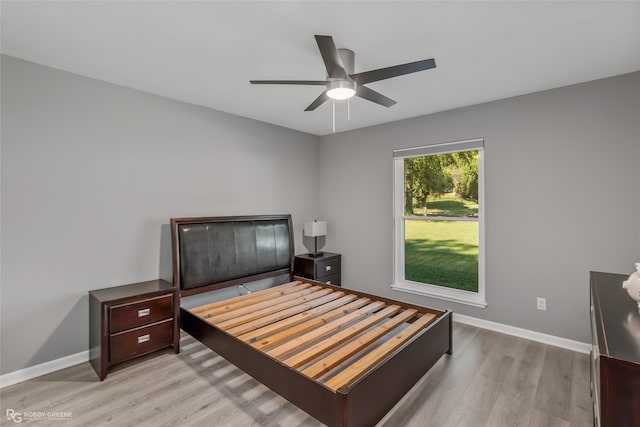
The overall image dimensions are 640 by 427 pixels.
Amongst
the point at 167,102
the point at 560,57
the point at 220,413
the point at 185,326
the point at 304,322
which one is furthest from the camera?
the point at 167,102

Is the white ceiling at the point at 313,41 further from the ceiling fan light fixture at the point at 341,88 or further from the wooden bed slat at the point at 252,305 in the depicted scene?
the wooden bed slat at the point at 252,305

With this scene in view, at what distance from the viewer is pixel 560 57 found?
2301 mm

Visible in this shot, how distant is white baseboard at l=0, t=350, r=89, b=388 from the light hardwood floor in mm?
55

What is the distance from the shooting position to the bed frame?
1690mm

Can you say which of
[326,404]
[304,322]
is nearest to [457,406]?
[326,404]

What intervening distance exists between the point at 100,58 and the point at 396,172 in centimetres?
335

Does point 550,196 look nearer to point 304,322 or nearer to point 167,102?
point 304,322

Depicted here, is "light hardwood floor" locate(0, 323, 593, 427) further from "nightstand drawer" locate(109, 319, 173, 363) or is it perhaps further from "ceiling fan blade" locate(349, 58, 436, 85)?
"ceiling fan blade" locate(349, 58, 436, 85)

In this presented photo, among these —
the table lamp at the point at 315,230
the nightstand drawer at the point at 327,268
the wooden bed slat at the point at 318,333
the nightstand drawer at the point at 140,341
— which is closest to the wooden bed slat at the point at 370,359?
the wooden bed slat at the point at 318,333

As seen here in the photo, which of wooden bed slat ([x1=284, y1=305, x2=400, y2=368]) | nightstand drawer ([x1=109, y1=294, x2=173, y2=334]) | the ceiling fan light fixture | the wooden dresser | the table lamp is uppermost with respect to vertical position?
the ceiling fan light fixture

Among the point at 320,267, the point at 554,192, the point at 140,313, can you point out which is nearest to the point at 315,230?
the point at 320,267

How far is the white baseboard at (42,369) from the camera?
2289 mm

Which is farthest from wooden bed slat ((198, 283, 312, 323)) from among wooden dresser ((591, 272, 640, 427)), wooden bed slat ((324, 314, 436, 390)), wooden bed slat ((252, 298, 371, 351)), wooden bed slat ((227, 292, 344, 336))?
wooden dresser ((591, 272, 640, 427))

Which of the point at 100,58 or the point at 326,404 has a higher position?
the point at 100,58
